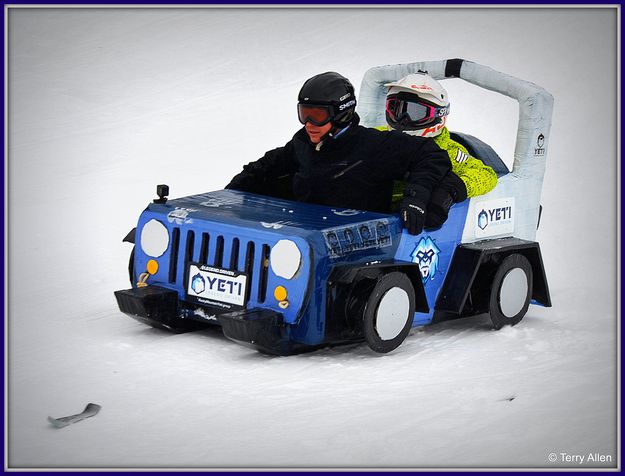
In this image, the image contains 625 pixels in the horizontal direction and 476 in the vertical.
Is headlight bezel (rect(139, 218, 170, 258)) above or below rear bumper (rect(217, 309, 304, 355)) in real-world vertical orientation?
above

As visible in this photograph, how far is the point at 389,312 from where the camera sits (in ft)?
21.0

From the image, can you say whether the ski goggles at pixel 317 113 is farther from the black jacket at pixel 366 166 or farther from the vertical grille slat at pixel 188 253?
the vertical grille slat at pixel 188 253

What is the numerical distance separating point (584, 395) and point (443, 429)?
0.95m

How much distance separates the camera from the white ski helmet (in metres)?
7.31

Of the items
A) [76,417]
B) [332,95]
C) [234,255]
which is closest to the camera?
[76,417]

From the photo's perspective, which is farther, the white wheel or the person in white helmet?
the person in white helmet

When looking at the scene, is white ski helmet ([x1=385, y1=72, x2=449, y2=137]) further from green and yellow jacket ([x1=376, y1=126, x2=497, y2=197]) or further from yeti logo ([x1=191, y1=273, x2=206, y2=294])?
yeti logo ([x1=191, y1=273, x2=206, y2=294])

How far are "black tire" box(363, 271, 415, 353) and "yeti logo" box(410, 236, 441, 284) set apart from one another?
0.28m

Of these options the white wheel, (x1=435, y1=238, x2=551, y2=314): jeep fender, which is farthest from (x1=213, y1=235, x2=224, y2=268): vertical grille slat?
(x1=435, y1=238, x2=551, y2=314): jeep fender

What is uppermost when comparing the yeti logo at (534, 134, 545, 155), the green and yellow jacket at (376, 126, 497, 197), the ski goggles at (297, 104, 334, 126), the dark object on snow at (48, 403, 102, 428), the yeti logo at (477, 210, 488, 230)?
the ski goggles at (297, 104, 334, 126)

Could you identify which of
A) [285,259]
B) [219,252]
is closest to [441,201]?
[285,259]

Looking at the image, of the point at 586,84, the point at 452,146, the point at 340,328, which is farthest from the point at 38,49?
the point at 340,328

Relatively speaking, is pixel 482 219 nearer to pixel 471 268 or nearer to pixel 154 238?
pixel 471 268

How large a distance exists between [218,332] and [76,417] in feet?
5.00
